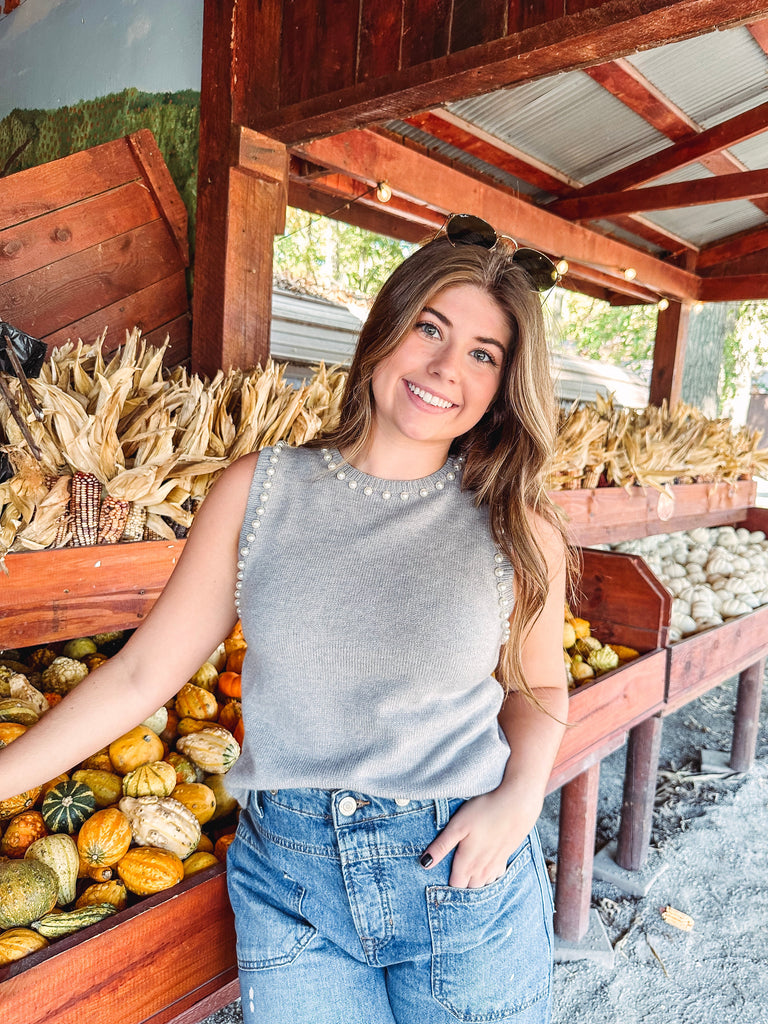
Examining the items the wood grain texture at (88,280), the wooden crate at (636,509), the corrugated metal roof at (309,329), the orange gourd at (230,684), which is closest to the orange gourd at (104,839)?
the orange gourd at (230,684)

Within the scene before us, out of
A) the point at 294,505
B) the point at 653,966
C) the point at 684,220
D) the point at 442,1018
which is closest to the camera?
the point at 442,1018

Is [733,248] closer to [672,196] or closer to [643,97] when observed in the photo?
[672,196]

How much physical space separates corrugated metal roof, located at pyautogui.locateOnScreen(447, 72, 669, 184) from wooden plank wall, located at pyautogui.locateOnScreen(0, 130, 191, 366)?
5.08 feet

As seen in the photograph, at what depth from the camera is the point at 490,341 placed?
143 cm

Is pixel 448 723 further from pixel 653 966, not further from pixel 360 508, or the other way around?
pixel 653 966

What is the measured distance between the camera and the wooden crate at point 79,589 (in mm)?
1883

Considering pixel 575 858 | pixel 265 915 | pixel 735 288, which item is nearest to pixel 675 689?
pixel 575 858

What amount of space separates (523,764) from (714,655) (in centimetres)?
257

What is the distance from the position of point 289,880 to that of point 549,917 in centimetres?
50

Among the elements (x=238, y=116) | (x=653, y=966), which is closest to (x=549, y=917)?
(x=653, y=966)

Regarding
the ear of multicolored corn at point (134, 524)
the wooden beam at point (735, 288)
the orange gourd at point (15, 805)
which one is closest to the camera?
the orange gourd at point (15, 805)

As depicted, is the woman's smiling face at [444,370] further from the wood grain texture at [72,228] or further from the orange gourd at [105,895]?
the wood grain texture at [72,228]

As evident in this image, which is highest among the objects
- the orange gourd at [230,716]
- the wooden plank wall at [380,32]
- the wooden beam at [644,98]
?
the wooden beam at [644,98]

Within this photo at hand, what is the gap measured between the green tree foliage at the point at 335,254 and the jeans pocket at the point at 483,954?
11.4 metres
